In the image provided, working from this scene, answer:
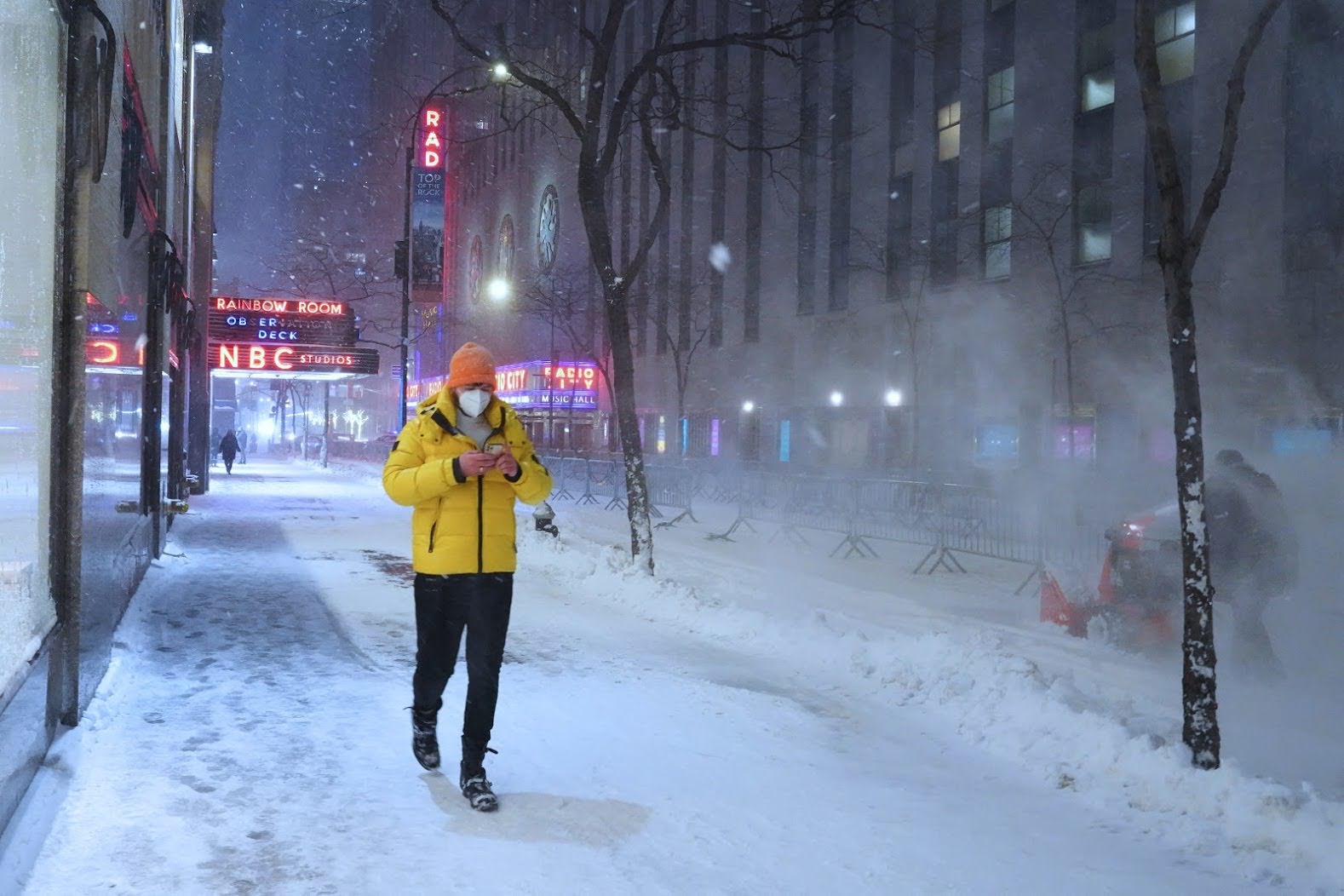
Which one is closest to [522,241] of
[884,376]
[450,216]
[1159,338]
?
[450,216]

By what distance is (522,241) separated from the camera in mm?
70938

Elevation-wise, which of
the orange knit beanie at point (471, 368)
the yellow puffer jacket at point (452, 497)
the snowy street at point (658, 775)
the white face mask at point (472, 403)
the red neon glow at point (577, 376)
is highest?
the red neon glow at point (577, 376)

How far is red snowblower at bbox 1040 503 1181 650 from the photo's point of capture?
9.08 metres

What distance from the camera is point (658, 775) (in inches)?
208

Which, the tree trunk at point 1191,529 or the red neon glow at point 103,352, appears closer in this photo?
the tree trunk at point 1191,529

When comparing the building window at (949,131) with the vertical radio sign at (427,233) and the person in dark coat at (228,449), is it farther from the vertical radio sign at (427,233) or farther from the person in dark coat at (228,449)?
the person in dark coat at (228,449)

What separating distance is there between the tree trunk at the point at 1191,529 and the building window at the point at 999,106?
2841 centimetres

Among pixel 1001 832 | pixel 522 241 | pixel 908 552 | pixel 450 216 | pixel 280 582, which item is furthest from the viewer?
pixel 450 216

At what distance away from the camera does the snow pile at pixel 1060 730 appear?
180 inches

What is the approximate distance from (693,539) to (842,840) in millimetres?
14465

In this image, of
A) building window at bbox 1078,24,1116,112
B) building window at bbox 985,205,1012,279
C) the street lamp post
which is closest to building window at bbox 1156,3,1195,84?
building window at bbox 1078,24,1116,112

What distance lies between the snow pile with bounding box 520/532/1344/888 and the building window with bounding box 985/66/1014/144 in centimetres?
2543

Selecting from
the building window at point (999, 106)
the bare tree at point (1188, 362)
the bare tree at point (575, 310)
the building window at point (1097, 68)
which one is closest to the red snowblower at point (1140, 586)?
the bare tree at point (1188, 362)

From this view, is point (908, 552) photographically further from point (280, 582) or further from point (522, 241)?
point (522, 241)
